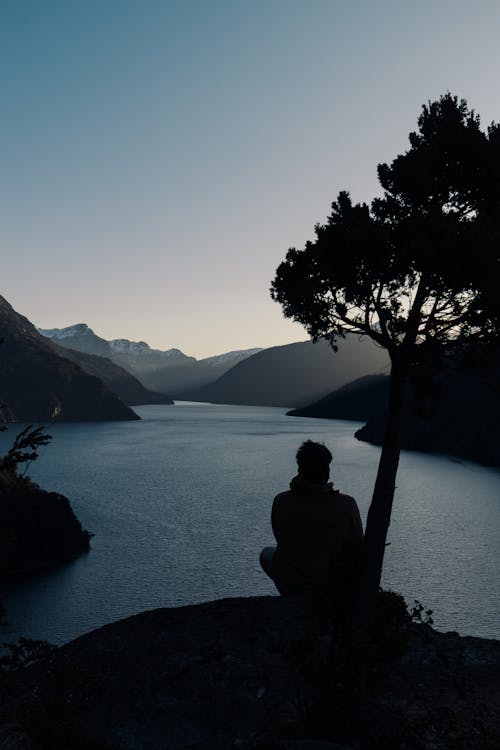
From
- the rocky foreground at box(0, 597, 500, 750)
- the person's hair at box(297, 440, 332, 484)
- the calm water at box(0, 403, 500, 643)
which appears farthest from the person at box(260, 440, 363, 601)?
the calm water at box(0, 403, 500, 643)

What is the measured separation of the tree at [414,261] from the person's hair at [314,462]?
11.5ft

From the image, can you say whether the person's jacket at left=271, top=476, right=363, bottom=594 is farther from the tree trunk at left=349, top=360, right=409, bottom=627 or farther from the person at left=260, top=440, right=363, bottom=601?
the tree trunk at left=349, top=360, right=409, bottom=627

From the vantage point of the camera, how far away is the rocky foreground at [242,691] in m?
6.77

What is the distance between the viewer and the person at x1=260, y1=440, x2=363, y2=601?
26.7ft

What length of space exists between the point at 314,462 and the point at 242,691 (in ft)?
12.7

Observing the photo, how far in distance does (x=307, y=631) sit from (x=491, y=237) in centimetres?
816

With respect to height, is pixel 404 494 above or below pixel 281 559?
below

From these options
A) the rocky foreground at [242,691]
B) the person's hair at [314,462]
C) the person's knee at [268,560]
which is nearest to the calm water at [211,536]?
the rocky foreground at [242,691]

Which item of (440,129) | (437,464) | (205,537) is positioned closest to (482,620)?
(205,537)

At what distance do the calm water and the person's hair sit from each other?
7.51 meters

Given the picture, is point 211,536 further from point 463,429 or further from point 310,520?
point 463,429

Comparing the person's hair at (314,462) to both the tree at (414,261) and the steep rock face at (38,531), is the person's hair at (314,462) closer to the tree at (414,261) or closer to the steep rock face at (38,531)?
the tree at (414,261)

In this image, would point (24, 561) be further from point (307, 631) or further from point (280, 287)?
point (307, 631)

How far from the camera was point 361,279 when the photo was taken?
41.0ft
